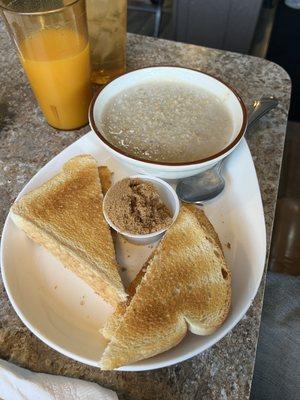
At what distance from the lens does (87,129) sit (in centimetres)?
110

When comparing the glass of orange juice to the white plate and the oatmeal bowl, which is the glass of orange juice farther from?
the white plate

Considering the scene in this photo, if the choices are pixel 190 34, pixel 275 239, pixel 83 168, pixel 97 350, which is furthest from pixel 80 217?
pixel 190 34

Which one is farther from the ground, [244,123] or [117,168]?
[244,123]

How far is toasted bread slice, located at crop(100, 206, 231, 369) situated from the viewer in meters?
0.63

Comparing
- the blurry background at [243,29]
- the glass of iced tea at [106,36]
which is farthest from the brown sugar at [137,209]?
the blurry background at [243,29]

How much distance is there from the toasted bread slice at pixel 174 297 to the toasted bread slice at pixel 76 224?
6 centimetres

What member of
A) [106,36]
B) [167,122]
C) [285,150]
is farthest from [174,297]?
[285,150]

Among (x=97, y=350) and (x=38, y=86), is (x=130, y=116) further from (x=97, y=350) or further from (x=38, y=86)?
(x=97, y=350)

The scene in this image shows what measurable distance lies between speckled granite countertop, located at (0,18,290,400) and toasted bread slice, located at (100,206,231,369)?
80mm

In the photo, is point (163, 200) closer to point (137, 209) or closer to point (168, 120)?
point (137, 209)

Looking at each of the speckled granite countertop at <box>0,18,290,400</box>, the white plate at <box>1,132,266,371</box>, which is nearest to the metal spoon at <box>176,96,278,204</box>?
the white plate at <box>1,132,266,371</box>

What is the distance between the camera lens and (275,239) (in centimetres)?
144

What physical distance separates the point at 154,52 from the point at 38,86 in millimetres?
527

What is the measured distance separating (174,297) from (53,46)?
0.65 metres
